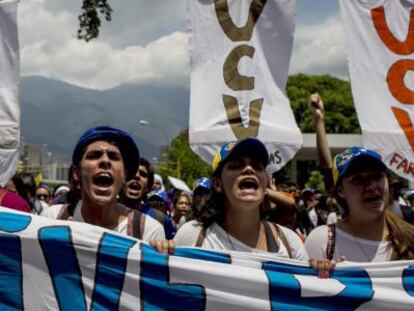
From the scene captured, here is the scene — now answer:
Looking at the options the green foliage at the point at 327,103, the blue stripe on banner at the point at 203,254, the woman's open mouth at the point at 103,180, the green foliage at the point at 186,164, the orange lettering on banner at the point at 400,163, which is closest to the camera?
the blue stripe on banner at the point at 203,254

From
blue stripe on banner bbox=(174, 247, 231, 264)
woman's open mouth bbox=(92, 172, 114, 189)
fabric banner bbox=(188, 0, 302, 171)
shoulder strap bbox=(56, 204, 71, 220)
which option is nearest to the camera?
blue stripe on banner bbox=(174, 247, 231, 264)

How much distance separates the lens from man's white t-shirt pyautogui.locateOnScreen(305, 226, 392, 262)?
10.8 feet

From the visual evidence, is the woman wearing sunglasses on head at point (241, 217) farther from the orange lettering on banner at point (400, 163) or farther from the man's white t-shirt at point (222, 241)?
the orange lettering on banner at point (400, 163)

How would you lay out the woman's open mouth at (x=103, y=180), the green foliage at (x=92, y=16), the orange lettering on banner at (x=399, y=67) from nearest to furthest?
the woman's open mouth at (x=103, y=180)
the orange lettering on banner at (x=399, y=67)
the green foliage at (x=92, y=16)

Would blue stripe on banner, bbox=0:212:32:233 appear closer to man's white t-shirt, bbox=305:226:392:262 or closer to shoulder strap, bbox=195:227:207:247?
shoulder strap, bbox=195:227:207:247

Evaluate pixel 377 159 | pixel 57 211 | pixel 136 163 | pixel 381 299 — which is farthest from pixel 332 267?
pixel 57 211

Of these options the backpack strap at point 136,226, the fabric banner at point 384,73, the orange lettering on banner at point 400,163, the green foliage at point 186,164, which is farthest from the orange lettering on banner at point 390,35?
the green foliage at point 186,164

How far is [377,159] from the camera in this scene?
3336mm

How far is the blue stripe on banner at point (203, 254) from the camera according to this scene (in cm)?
321

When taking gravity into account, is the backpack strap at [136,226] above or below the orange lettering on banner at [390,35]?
below

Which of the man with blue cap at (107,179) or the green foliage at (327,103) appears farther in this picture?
the green foliage at (327,103)

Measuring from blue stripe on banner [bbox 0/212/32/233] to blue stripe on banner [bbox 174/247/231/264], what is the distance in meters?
0.80

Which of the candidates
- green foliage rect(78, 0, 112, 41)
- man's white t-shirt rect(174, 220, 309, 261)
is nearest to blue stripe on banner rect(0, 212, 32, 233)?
man's white t-shirt rect(174, 220, 309, 261)

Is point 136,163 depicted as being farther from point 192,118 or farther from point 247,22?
point 247,22
